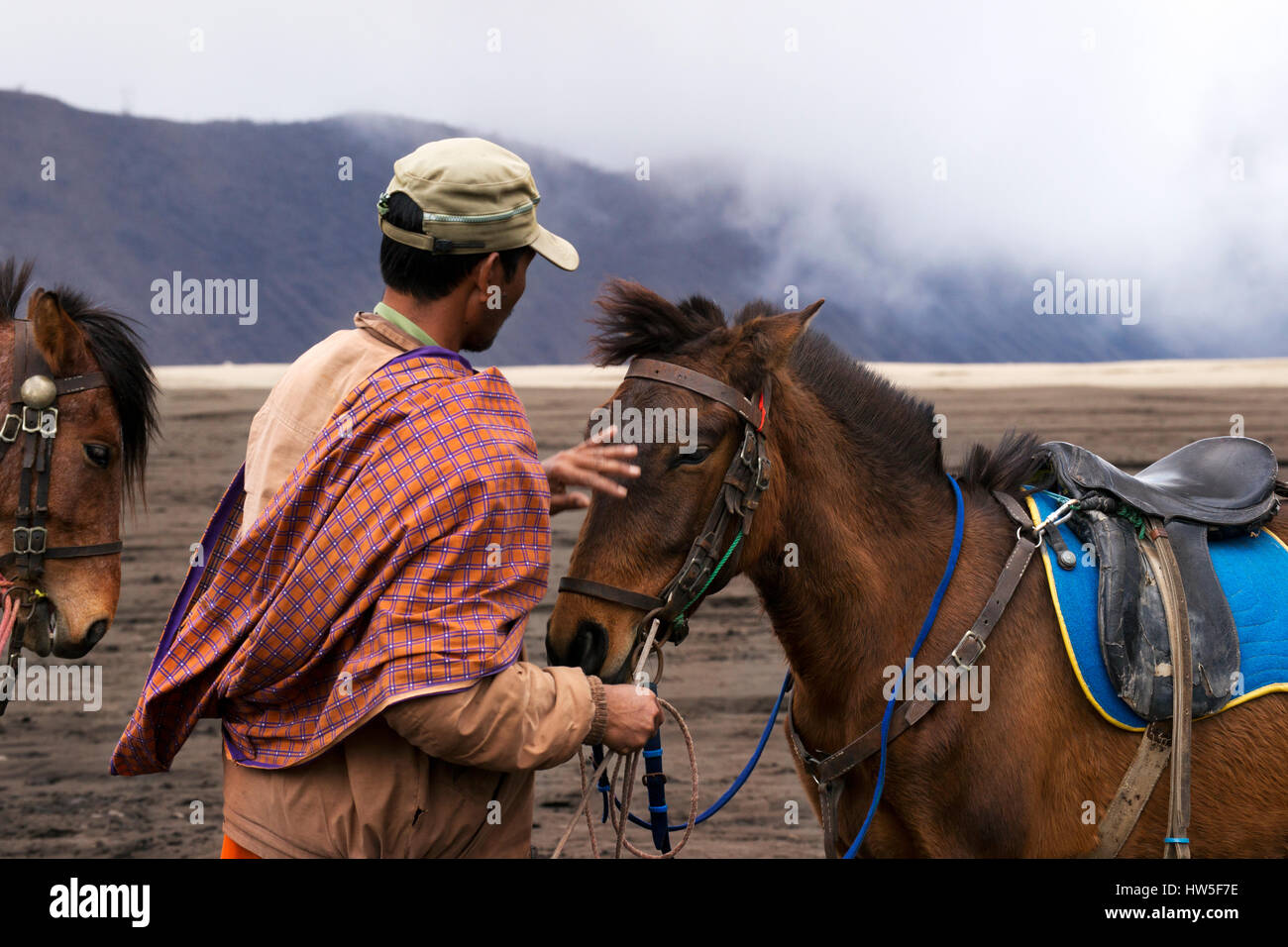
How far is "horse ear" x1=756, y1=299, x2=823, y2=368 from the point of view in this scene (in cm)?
266

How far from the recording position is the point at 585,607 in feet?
8.02

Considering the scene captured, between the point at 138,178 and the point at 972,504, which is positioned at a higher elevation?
the point at 972,504

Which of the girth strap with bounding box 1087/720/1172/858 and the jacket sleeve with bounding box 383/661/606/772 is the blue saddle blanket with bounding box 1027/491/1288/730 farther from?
the jacket sleeve with bounding box 383/661/606/772

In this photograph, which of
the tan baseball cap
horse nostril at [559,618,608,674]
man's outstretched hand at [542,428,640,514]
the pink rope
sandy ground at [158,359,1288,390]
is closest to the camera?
the tan baseball cap

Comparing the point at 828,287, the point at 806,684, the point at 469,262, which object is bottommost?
the point at 828,287

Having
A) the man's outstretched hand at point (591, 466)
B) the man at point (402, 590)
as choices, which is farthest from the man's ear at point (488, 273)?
the man's outstretched hand at point (591, 466)

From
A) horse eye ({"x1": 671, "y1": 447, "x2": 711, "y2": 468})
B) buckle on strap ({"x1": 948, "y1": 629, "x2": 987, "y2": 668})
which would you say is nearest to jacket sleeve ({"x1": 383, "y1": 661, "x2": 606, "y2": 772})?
horse eye ({"x1": 671, "y1": 447, "x2": 711, "y2": 468})

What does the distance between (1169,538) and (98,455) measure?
3.11 m

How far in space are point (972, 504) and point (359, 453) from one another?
5.85 ft

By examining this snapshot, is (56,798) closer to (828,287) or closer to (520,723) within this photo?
(520,723)

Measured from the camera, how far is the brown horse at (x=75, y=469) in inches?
129

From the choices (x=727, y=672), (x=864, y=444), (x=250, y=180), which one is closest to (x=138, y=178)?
(x=250, y=180)

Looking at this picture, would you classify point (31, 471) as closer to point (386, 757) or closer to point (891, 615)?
point (386, 757)

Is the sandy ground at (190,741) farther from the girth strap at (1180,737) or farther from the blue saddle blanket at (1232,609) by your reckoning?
the girth strap at (1180,737)
